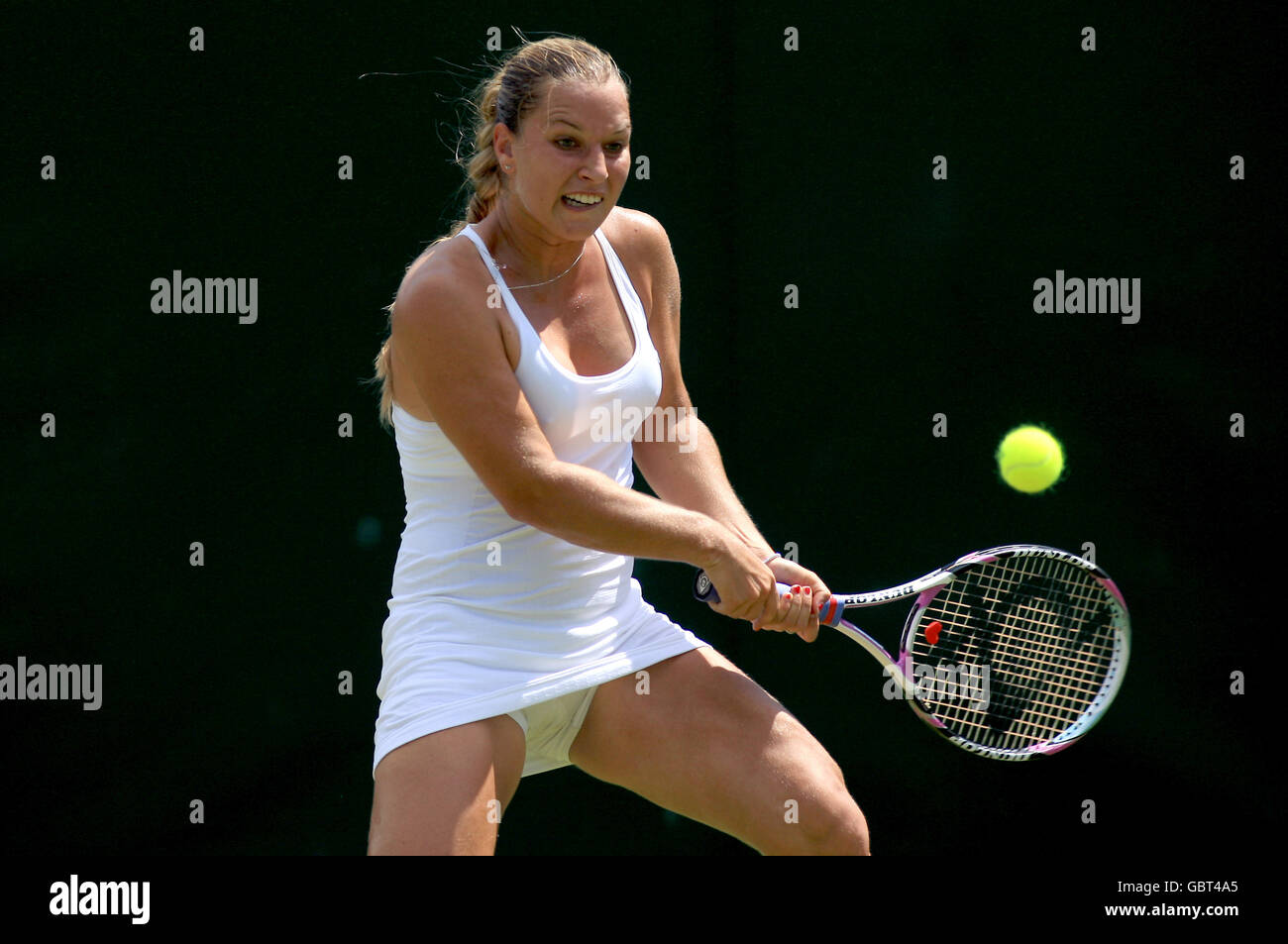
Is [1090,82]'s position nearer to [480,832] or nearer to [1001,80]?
[1001,80]

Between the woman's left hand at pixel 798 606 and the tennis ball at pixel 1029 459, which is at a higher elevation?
the tennis ball at pixel 1029 459

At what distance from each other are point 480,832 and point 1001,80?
2.25m

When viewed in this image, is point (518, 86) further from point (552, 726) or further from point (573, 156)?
point (552, 726)

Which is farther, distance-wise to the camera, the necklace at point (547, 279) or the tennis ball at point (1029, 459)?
the tennis ball at point (1029, 459)

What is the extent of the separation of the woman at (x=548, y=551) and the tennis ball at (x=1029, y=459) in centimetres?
121

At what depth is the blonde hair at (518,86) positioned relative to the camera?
8.46 feet

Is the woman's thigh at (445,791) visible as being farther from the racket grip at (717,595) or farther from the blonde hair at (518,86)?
the blonde hair at (518,86)

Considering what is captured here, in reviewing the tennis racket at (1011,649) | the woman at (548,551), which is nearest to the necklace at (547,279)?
the woman at (548,551)

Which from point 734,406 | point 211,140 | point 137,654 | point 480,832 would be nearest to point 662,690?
point 480,832

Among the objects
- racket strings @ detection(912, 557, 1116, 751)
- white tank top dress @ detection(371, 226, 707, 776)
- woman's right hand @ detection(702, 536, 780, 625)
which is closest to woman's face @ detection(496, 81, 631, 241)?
white tank top dress @ detection(371, 226, 707, 776)

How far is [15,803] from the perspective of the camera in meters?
3.61

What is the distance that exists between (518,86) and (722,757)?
117 cm

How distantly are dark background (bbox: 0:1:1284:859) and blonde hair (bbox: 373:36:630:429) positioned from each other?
0.89 meters

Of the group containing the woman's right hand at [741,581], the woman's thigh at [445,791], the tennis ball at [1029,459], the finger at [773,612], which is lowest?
the woman's thigh at [445,791]
